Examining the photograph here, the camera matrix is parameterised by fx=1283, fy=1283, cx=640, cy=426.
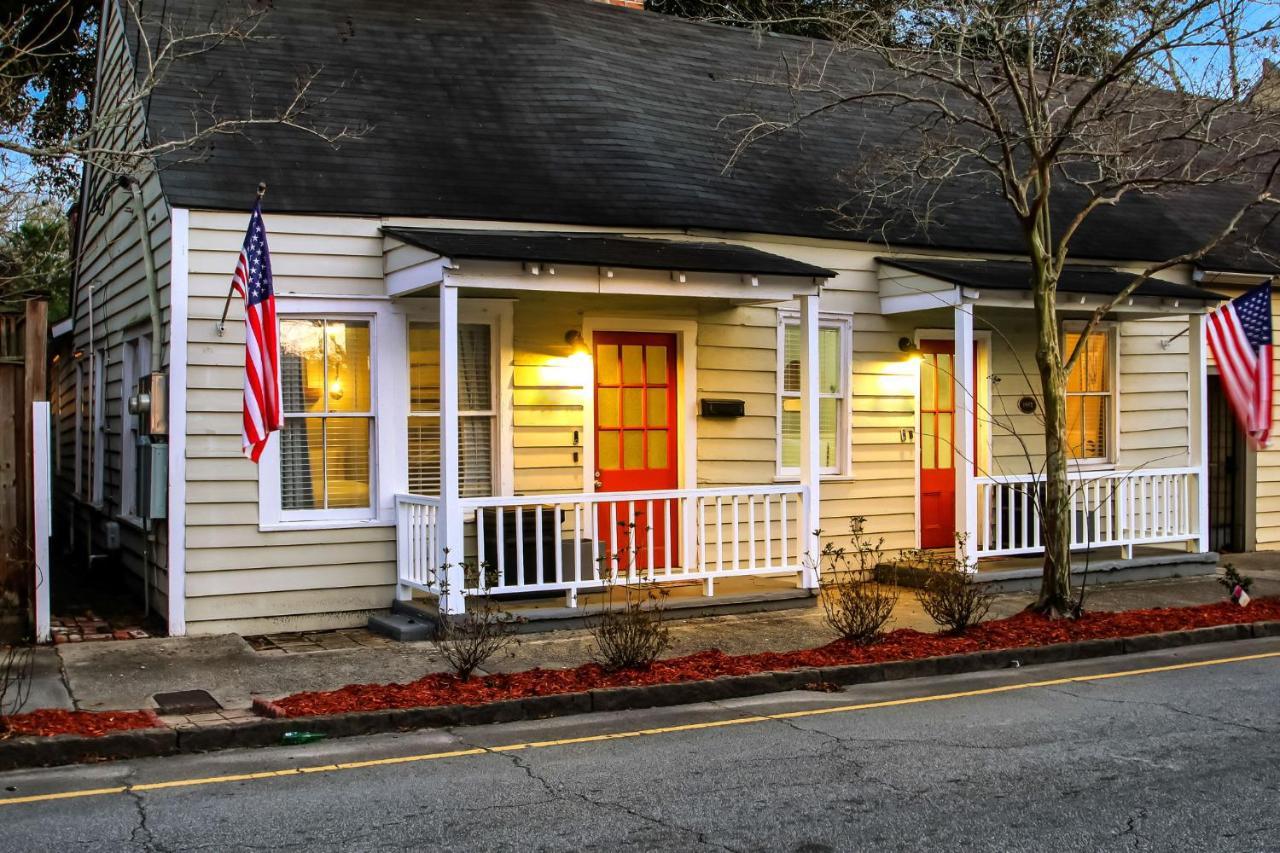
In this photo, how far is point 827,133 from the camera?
15.1 m

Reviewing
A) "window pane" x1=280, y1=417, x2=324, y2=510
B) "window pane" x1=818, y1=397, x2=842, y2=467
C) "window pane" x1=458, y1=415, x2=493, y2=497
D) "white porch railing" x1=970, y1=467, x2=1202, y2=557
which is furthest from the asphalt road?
"window pane" x1=818, y1=397, x2=842, y2=467

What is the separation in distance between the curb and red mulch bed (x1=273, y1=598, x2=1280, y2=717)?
0.38 ft

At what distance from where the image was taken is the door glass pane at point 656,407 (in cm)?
1267

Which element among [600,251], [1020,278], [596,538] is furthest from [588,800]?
[1020,278]

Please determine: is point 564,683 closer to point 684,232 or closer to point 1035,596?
point 684,232

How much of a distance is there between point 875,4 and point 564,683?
7.48 meters

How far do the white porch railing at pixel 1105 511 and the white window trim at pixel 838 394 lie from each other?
1421 millimetres

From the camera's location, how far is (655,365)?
12695mm

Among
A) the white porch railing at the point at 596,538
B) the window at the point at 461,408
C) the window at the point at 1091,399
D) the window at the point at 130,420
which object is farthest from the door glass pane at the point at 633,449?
the window at the point at 1091,399

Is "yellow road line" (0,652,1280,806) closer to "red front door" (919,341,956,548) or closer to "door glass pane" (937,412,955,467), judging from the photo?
"red front door" (919,341,956,548)

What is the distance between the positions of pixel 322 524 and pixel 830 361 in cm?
561

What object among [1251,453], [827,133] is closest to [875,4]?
[827,133]

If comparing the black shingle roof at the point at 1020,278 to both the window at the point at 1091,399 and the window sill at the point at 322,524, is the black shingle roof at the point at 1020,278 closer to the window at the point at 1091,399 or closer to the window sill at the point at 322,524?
the window at the point at 1091,399

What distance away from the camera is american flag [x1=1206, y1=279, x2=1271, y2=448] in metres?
11.8
